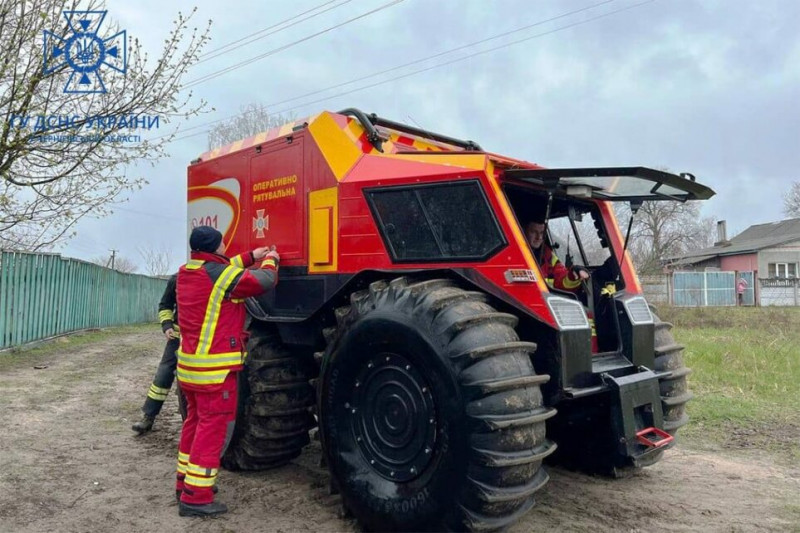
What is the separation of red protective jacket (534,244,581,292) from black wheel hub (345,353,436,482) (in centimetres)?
172

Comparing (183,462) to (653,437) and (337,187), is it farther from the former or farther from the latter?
(653,437)

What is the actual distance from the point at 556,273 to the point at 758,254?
148 feet

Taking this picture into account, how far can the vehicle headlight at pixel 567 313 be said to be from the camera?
3775 millimetres

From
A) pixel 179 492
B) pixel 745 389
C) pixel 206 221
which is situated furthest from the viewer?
pixel 745 389

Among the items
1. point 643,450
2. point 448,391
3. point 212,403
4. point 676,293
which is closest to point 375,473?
point 448,391

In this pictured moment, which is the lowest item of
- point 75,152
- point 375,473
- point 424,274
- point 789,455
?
point 789,455

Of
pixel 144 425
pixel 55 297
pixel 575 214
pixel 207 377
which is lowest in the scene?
pixel 144 425

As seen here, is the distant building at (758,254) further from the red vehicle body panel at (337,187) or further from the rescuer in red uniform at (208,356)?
the rescuer in red uniform at (208,356)

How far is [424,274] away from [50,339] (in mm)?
13081

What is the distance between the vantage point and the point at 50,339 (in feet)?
46.9

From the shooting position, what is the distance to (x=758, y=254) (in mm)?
43312

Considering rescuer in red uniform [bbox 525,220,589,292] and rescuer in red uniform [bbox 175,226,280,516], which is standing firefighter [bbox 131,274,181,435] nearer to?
rescuer in red uniform [bbox 175,226,280,516]

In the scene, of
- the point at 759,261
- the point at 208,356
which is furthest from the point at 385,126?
the point at 759,261

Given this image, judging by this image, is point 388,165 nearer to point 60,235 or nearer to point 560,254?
point 560,254
